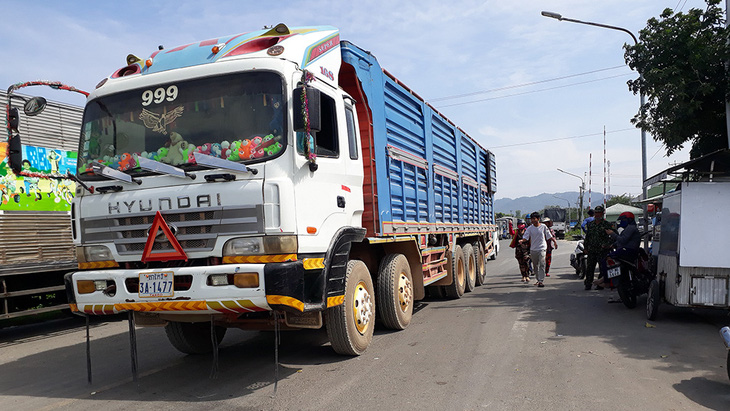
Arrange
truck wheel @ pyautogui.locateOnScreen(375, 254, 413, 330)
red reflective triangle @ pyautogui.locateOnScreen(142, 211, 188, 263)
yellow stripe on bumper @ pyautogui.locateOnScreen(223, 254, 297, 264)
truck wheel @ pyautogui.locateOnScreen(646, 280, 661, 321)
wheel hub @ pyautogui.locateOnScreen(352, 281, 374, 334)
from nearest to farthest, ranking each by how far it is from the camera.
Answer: yellow stripe on bumper @ pyautogui.locateOnScreen(223, 254, 297, 264) → red reflective triangle @ pyautogui.locateOnScreen(142, 211, 188, 263) → wheel hub @ pyautogui.locateOnScreen(352, 281, 374, 334) → truck wheel @ pyautogui.locateOnScreen(375, 254, 413, 330) → truck wheel @ pyautogui.locateOnScreen(646, 280, 661, 321)

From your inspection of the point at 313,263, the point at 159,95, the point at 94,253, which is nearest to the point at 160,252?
the point at 94,253

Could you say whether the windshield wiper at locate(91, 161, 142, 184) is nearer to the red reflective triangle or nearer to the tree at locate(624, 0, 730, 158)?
the red reflective triangle

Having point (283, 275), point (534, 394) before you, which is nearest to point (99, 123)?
point (283, 275)

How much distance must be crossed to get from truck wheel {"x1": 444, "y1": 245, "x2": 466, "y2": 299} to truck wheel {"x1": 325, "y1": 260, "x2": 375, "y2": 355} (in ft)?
13.6

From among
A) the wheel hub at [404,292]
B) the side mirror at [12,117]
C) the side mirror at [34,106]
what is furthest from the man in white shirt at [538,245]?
the side mirror at [12,117]

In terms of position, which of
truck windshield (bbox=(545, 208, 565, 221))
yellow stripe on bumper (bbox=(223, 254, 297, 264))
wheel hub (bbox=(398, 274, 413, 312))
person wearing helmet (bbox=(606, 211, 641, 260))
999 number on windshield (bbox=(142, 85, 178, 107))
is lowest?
truck windshield (bbox=(545, 208, 565, 221))

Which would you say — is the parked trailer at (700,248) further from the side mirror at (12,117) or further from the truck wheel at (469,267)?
the side mirror at (12,117)

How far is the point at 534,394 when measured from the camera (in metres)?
4.31

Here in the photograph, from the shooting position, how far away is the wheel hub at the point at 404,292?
6.93 m

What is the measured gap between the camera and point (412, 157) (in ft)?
25.4

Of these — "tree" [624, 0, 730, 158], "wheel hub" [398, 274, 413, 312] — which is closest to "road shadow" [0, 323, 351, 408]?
"wheel hub" [398, 274, 413, 312]

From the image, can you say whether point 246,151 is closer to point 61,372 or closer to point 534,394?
point 534,394

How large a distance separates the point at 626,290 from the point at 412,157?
3954mm

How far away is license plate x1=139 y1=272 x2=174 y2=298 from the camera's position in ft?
14.6
